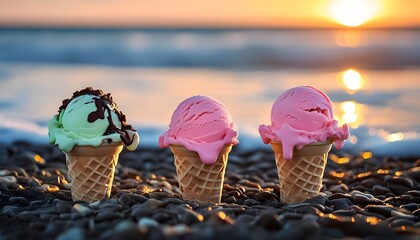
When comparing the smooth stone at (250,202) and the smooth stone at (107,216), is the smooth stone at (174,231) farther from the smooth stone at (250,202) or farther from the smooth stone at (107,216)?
the smooth stone at (250,202)

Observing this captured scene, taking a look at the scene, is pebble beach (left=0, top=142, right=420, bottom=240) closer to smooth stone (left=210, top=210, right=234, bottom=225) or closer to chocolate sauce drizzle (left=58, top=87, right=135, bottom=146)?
smooth stone (left=210, top=210, right=234, bottom=225)

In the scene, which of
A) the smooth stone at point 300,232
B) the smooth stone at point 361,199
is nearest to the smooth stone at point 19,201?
the smooth stone at point 300,232

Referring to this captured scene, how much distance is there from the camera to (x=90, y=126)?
4.96 m

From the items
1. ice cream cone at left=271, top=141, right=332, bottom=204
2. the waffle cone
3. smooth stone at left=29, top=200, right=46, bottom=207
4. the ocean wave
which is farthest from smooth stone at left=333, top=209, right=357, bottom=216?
the ocean wave

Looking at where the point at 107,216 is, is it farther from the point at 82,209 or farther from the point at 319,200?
the point at 319,200

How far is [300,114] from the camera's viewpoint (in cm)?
499

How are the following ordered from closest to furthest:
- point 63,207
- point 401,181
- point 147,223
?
point 147,223
point 63,207
point 401,181

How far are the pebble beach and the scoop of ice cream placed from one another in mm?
443

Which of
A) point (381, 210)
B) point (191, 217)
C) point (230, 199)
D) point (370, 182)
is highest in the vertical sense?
point (370, 182)

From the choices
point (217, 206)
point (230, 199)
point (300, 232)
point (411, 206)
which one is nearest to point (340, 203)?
point (411, 206)

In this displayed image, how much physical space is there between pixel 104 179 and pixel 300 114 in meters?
1.58

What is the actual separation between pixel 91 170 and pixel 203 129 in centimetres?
91

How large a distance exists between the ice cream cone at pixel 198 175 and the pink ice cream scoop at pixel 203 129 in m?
0.07

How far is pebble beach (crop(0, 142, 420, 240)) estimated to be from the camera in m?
3.78
